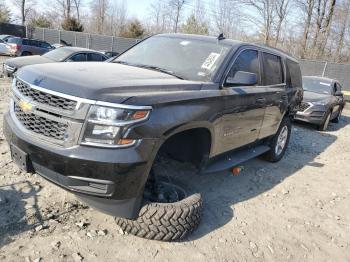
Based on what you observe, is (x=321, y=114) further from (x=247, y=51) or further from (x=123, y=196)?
(x=123, y=196)

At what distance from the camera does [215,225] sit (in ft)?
13.5

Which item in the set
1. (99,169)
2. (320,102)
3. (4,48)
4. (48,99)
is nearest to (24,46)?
(4,48)

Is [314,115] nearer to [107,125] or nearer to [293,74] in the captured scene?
[293,74]

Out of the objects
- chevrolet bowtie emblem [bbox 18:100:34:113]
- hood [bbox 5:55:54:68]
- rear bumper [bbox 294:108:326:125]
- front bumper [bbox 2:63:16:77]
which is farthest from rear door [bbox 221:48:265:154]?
front bumper [bbox 2:63:16:77]

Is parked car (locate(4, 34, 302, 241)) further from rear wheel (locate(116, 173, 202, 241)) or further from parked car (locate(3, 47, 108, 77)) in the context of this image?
parked car (locate(3, 47, 108, 77))

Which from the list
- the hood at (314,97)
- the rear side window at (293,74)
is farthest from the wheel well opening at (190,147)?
the hood at (314,97)

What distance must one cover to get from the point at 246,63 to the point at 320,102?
22.6 feet

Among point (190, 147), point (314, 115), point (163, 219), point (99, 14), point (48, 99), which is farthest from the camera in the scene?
point (99, 14)

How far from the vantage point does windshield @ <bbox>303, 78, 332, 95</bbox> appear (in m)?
12.1

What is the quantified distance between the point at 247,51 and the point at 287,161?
9.66ft

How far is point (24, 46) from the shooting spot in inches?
883

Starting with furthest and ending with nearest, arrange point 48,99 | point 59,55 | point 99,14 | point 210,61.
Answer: point 99,14, point 59,55, point 210,61, point 48,99

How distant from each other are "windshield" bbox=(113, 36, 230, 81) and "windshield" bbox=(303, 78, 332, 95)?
840 cm

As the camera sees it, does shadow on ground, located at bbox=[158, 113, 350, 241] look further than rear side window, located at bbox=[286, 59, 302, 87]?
No
